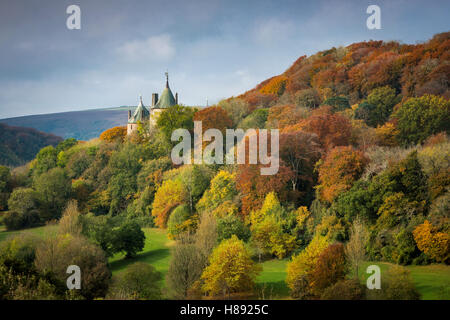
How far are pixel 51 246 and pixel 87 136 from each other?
181ft

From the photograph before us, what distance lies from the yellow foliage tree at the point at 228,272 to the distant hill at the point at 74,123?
5925cm

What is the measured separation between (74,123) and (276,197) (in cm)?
6318

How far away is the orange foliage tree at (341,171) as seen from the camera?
3266cm

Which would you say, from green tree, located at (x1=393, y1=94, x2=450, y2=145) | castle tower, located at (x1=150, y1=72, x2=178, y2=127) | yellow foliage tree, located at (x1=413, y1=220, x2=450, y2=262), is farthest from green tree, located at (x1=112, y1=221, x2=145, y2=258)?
castle tower, located at (x1=150, y1=72, x2=178, y2=127)

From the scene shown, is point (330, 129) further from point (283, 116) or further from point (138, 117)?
point (138, 117)

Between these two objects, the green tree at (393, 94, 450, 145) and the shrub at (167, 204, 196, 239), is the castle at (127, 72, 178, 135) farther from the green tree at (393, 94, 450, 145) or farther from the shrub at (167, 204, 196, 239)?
the green tree at (393, 94, 450, 145)

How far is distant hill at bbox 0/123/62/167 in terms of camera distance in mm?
66062

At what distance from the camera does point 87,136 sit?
78938 mm

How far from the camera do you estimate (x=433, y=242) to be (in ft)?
A: 85.7

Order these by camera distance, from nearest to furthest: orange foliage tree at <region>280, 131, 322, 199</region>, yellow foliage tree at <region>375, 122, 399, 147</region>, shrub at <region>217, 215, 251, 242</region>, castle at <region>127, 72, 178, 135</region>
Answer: shrub at <region>217, 215, 251, 242</region>
orange foliage tree at <region>280, 131, 322, 199</region>
yellow foliage tree at <region>375, 122, 399, 147</region>
castle at <region>127, 72, 178, 135</region>

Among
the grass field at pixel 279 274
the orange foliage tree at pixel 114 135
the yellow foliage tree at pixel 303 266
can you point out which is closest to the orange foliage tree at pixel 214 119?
the grass field at pixel 279 274

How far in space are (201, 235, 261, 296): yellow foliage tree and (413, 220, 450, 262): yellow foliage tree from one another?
10865 mm
